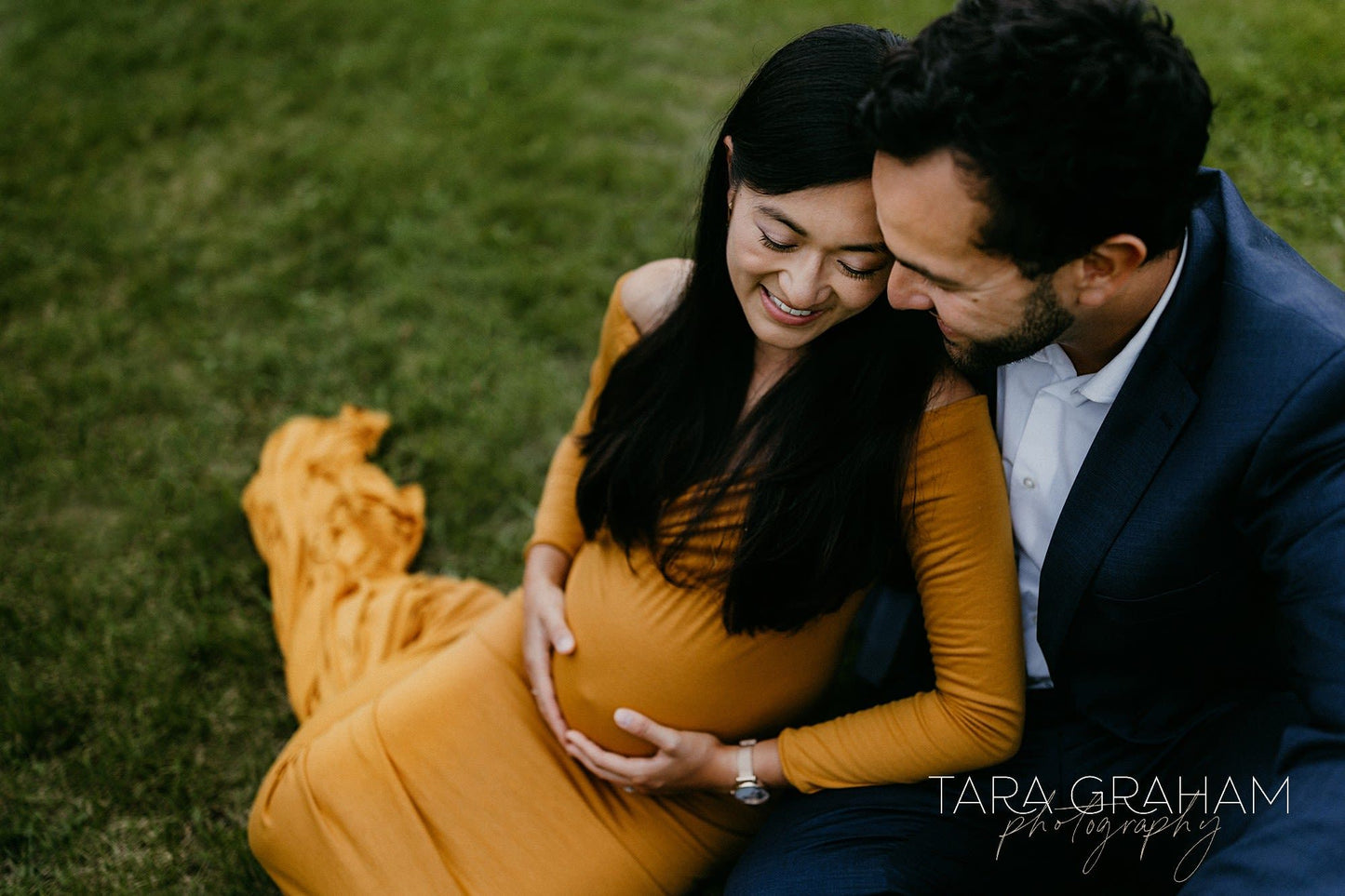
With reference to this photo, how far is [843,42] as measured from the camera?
6.82 feet

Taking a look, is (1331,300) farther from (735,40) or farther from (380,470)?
(735,40)

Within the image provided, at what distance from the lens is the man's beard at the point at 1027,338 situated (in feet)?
6.82

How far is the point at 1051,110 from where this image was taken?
1845mm

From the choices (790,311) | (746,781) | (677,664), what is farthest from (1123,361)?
(746,781)

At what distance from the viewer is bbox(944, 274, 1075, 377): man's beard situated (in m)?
2.08

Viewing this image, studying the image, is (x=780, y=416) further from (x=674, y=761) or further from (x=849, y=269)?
(x=674, y=761)

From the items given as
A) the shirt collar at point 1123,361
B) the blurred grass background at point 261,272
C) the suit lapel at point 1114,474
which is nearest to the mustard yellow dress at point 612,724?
the suit lapel at point 1114,474

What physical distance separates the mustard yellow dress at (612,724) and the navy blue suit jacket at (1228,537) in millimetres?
218

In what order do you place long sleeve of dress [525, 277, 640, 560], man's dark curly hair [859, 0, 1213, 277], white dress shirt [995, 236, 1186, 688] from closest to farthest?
man's dark curly hair [859, 0, 1213, 277] < white dress shirt [995, 236, 1186, 688] < long sleeve of dress [525, 277, 640, 560]

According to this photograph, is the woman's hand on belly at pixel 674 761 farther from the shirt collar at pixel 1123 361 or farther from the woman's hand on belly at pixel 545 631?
the shirt collar at pixel 1123 361

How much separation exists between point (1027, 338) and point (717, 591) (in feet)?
3.09

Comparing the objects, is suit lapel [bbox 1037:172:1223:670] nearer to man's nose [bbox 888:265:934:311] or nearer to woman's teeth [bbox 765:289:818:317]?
man's nose [bbox 888:265:934:311]

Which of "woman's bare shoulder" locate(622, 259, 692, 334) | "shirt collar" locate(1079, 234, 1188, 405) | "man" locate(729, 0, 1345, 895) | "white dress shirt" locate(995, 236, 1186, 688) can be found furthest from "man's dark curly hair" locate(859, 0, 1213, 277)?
"woman's bare shoulder" locate(622, 259, 692, 334)

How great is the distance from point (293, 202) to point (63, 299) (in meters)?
1.20
